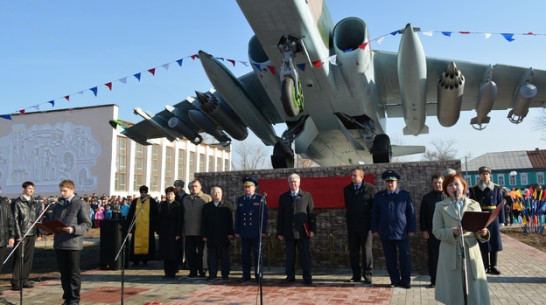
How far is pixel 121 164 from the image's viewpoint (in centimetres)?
3559

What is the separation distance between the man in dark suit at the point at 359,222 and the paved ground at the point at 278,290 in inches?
11.3

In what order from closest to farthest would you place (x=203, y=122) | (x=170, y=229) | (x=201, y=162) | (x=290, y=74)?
(x=170, y=229)
(x=290, y=74)
(x=203, y=122)
(x=201, y=162)

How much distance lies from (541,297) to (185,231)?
17.9 ft

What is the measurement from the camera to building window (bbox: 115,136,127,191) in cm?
3506

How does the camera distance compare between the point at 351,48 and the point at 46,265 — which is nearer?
the point at 46,265

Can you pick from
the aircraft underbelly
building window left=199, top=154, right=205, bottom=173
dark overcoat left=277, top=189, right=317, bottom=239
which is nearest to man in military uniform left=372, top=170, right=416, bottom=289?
dark overcoat left=277, top=189, right=317, bottom=239

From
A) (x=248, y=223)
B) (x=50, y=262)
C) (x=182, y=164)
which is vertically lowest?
(x=50, y=262)

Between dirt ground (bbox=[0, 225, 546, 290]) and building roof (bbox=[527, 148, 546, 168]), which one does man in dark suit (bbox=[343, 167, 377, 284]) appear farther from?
building roof (bbox=[527, 148, 546, 168])

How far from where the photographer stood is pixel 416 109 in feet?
36.8

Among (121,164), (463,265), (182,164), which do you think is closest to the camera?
(463,265)

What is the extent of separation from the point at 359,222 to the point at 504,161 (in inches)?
2155

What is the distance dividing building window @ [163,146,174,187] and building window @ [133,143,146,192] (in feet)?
11.5

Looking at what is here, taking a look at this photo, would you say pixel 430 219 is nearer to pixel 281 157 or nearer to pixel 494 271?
pixel 494 271

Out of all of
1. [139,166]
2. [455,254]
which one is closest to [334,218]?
[455,254]
